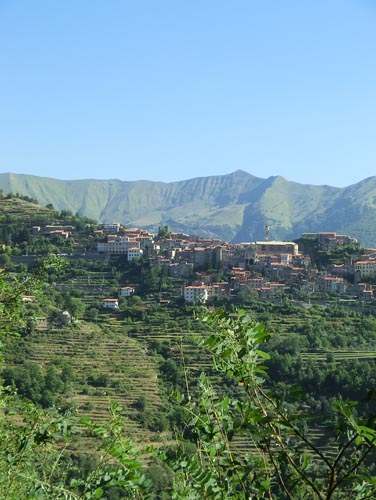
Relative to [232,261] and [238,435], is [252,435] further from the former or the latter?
[232,261]

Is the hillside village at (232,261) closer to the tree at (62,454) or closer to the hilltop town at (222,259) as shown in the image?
the hilltop town at (222,259)

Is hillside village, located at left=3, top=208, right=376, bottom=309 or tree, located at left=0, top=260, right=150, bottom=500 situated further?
hillside village, located at left=3, top=208, right=376, bottom=309

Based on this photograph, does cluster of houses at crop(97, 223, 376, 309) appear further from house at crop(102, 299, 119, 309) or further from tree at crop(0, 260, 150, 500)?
tree at crop(0, 260, 150, 500)

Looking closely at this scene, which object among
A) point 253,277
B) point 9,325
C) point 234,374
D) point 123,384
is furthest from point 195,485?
point 253,277

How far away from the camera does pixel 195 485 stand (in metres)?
1.89

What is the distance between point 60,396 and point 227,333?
24.2 m

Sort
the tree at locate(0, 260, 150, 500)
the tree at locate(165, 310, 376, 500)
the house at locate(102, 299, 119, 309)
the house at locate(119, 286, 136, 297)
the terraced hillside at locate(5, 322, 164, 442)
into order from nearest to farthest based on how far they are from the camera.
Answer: the tree at locate(165, 310, 376, 500) → the tree at locate(0, 260, 150, 500) → the terraced hillside at locate(5, 322, 164, 442) → the house at locate(102, 299, 119, 309) → the house at locate(119, 286, 136, 297)

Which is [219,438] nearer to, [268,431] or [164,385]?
[268,431]

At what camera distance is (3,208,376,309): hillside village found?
41500 mm

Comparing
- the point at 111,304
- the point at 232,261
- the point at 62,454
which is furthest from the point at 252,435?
the point at 232,261

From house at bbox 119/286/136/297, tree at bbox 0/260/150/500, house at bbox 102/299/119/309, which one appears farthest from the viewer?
house at bbox 119/286/136/297

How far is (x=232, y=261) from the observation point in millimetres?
47062

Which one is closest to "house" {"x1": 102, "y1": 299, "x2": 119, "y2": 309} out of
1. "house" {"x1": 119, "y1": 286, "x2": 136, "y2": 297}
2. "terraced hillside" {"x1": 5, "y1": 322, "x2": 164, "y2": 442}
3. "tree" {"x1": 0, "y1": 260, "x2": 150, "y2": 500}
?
"house" {"x1": 119, "y1": 286, "x2": 136, "y2": 297}

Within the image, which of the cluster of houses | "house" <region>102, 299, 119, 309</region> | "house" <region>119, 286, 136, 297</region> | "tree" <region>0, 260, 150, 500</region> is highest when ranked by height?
"tree" <region>0, 260, 150, 500</region>
